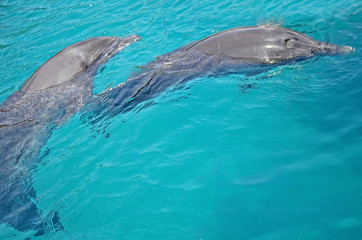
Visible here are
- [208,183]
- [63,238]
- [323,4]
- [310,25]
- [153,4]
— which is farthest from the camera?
[153,4]

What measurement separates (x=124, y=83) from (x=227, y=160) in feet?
10.2

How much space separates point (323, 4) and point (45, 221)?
808 cm

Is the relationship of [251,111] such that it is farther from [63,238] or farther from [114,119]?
[63,238]

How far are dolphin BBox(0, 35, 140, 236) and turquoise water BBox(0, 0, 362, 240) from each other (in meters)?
0.18

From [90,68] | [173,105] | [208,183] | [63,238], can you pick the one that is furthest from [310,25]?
[63,238]

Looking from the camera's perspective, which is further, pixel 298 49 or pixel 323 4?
pixel 323 4

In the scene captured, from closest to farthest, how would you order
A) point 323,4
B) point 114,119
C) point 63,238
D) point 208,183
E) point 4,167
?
1. point 63,238
2. point 208,183
3. point 4,167
4. point 114,119
5. point 323,4

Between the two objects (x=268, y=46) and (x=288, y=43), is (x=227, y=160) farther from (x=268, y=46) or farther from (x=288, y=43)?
(x=288, y=43)

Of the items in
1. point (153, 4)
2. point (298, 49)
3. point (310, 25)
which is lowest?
point (298, 49)

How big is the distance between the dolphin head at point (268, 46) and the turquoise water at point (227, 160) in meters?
0.23

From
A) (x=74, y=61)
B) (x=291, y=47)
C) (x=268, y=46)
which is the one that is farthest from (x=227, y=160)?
(x=74, y=61)

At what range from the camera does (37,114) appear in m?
6.05

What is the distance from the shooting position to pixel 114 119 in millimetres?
5629

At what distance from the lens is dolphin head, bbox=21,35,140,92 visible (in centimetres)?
668
